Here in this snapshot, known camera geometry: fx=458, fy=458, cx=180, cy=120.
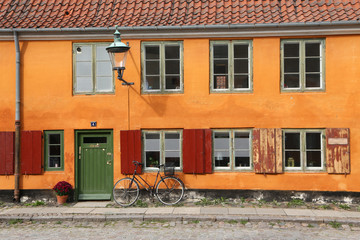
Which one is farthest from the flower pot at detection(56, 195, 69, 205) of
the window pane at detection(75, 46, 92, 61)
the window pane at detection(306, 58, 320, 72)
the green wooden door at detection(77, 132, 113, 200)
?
the window pane at detection(306, 58, 320, 72)

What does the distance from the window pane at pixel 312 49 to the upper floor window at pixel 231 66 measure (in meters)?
1.53

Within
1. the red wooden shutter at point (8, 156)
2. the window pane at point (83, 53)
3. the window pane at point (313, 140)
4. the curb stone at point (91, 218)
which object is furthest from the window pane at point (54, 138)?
the window pane at point (313, 140)

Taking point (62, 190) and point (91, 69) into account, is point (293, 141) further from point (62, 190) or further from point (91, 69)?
point (62, 190)

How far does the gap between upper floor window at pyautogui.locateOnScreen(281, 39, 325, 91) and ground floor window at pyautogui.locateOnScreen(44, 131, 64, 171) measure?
6335 millimetres

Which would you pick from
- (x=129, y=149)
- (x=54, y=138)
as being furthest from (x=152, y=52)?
(x=54, y=138)

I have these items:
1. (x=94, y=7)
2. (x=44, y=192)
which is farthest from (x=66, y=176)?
(x=94, y=7)

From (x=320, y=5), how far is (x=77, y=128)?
761cm

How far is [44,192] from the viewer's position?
41.4 ft

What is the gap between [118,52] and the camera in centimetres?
1146

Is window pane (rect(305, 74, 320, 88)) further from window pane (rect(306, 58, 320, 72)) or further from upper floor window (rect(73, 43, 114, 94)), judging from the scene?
upper floor window (rect(73, 43, 114, 94))

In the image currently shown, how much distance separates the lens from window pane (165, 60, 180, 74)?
12.7m

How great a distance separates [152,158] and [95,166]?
161 cm

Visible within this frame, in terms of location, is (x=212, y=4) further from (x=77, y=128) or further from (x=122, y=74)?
(x=77, y=128)

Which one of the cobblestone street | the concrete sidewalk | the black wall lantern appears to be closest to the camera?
the cobblestone street
